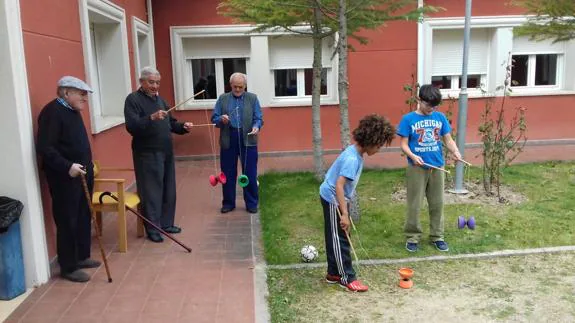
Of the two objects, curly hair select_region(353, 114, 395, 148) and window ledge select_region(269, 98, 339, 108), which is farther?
window ledge select_region(269, 98, 339, 108)

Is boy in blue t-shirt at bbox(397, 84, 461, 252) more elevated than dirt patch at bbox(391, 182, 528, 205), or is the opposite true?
boy in blue t-shirt at bbox(397, 84, 461, 252)

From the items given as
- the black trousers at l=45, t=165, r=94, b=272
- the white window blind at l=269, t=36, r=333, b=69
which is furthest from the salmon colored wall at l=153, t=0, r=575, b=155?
the black trousers at l=45, t=165, r=94, b=272

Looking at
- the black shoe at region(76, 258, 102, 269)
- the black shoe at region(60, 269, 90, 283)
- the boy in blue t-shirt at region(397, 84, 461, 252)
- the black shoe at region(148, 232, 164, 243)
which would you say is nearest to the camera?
the black shoe at region(60, 269, 90, 283)

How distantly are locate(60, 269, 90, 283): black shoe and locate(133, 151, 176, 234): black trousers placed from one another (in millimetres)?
1046

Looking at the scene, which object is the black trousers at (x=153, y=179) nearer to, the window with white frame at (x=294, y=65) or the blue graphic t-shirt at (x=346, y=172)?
the blue graphic t-shirt at (x=346, y=172)

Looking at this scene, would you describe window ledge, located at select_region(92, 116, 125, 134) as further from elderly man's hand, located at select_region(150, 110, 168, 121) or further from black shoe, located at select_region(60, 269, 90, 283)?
black shoe, located at select_region(60, 269, 90, 283)

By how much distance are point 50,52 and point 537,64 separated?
1020cm

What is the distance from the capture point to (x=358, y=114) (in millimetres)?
10742

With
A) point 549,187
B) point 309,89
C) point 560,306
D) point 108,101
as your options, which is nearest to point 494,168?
point 549,187

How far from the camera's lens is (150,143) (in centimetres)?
519

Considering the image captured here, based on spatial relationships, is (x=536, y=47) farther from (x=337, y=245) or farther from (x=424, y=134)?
(x=337, y=245)

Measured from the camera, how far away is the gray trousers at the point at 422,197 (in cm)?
485

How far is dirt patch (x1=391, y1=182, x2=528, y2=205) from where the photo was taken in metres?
6.51

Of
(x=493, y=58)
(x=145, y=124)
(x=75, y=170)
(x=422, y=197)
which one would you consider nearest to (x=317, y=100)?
(x=422, y=197)
